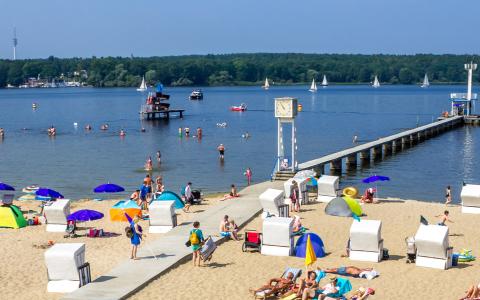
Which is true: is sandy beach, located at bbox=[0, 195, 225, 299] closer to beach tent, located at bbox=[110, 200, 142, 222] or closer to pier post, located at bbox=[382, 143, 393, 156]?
beach tent, located at bbox=[110, 200, 142, 222]

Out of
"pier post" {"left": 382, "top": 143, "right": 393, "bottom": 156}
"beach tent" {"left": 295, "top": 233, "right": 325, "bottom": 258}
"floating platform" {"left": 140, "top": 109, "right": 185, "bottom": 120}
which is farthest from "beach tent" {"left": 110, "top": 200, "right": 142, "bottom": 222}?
"floating platform" {"left": 140, "top": 109, "right": 185, "bottom": 120}

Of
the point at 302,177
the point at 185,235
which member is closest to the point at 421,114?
the point at 302,177

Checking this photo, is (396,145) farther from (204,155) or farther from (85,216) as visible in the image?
(85,216)

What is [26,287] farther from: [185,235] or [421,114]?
[421,114]

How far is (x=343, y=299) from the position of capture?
15062 mm

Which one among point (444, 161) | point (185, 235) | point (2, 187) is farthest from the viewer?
point (444, 161)

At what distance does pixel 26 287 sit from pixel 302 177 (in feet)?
48.5

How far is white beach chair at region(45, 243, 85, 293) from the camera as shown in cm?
1645

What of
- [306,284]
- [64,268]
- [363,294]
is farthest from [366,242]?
[64,268]

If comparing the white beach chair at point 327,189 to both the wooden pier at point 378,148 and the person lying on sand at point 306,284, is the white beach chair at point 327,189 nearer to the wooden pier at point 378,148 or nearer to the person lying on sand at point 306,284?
the wooden pier at point 378,148

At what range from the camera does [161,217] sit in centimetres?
2242

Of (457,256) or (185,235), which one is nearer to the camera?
(457,256)

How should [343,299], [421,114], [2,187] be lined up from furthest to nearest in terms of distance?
1. [421,114]
2. [2,187]
3. [343,299]

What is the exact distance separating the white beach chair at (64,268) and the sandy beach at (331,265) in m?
1.68
